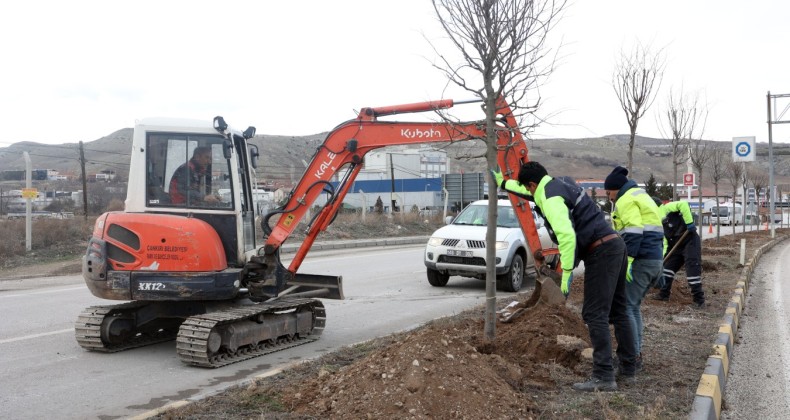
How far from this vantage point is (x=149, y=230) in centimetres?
728

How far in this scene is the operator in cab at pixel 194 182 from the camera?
7691 millimetres

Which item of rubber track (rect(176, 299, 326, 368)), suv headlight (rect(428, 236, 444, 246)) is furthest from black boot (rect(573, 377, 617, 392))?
suv headlight (rect(428, 236, 444, 246))

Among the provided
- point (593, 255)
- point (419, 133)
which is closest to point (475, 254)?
point (419, 133)

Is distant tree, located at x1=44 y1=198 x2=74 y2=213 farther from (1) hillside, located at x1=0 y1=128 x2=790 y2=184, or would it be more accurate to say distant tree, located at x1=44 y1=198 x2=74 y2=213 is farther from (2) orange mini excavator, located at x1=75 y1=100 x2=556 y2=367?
(1) hillside, located at x1=0 y1=128 x2=790 y2=184

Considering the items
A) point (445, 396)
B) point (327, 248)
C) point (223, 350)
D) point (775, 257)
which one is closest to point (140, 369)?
point (223, 350)

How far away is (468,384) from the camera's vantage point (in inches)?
188

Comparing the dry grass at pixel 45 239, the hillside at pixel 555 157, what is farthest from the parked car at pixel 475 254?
the hillside at pixel 555 157

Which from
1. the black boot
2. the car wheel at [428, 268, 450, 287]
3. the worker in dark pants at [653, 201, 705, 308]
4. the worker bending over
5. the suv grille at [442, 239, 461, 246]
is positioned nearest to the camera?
the black boot

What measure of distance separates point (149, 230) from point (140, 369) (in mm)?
1438

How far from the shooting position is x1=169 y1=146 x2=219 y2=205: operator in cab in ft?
Answer: 25.2

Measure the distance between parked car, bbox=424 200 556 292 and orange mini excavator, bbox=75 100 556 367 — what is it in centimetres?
372

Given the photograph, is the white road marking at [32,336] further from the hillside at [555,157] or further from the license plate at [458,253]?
the hillside at [555,157]

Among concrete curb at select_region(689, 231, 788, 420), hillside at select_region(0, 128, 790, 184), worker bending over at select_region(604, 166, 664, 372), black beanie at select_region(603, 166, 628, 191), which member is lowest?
concrete curb at select_region(689, 231, 788, 420)

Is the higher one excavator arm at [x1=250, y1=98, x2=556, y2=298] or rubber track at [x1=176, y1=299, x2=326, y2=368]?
excavator arm at [x1=250, y1=98, x2=556, y2=298]
